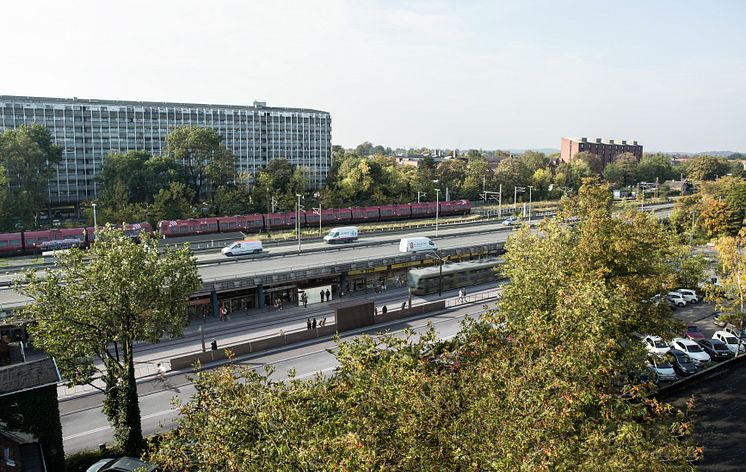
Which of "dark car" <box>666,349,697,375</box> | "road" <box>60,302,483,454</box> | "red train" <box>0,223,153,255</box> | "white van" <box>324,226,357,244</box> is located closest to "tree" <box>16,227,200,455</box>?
"road" <box>60,302,483,454</box>

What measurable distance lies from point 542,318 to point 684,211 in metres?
67.2

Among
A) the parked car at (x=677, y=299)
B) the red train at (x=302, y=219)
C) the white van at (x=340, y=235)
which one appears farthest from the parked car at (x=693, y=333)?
the red train at (x=302, y=219)

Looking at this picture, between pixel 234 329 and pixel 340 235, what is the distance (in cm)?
2382

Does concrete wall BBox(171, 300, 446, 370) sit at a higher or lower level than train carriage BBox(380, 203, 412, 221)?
lower

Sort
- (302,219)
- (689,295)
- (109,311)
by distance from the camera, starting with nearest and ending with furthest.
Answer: (109,311) < (689,295) < (302,219)

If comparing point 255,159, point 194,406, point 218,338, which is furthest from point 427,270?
point 255,159

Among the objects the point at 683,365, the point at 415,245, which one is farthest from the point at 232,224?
the point at 683,365

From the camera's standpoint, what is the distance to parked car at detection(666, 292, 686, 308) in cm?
4437

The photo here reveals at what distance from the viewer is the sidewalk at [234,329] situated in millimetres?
30584

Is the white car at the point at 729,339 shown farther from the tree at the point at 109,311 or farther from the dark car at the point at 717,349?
the tree at the point at 109,311

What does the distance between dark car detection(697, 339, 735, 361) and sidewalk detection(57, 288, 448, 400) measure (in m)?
19.2

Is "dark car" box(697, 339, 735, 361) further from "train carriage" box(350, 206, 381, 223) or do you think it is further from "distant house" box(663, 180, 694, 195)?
"distant house" box(663, 180, 694, 195)

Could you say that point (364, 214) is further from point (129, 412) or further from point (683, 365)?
point (129, 412)

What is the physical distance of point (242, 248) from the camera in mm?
50781
